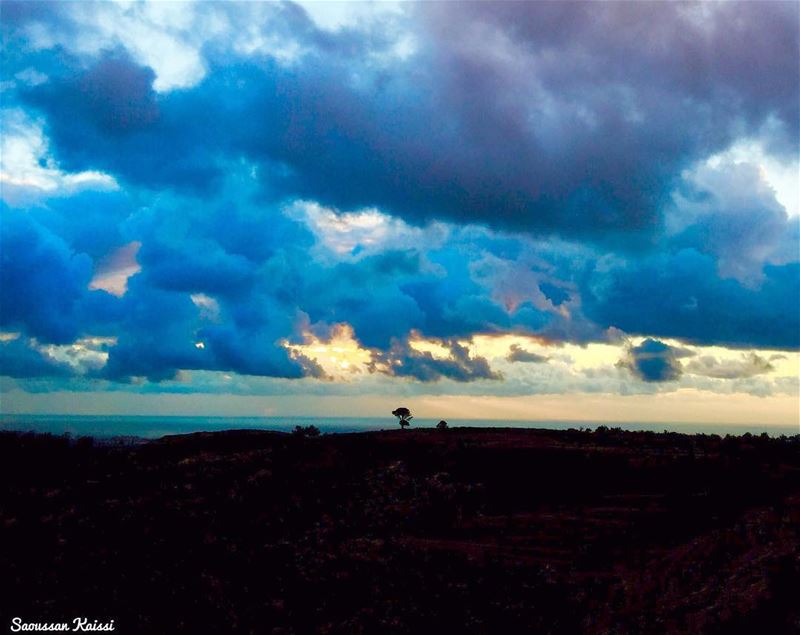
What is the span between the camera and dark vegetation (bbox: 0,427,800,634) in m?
21.9

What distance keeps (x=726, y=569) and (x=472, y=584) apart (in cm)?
730

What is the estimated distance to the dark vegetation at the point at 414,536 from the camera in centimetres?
2191

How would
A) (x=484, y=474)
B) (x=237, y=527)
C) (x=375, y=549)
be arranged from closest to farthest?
1. (x=375, y=549)
2. (x=237, y=527)
3. (x=484, y=474)

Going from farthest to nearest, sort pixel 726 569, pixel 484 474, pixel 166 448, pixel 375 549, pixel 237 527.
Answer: pixel 166 448 < pixel 484 474 < pixel 237 527 < pixel 375 549 < pixel 726 569

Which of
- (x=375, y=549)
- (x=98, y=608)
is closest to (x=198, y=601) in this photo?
(x=98, y=608)

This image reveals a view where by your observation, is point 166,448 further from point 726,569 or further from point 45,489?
point 726,569

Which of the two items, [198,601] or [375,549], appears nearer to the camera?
[198,601]

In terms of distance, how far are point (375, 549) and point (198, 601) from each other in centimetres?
682

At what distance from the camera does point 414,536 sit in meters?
30.2

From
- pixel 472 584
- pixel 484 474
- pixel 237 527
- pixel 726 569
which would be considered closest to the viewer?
pixel 726 569

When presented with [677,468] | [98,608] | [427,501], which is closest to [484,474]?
[427,501]

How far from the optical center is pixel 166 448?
1839 inches

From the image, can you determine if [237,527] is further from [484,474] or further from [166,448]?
[166,448]

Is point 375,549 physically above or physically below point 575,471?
below
